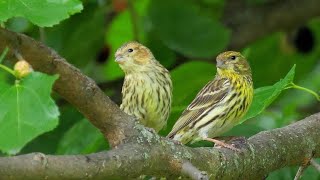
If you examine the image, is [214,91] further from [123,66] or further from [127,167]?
[127,167]

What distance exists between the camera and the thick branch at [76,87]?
3641mm

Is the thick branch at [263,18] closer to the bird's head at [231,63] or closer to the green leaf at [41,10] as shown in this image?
the bird's head at [231,63]

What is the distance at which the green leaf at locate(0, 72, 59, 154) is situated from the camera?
3308 millimetres

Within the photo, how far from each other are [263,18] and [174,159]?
460 centimetres

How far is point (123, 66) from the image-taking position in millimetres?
6711

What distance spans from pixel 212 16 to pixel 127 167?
5.11m

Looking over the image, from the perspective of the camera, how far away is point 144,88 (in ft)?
21.0

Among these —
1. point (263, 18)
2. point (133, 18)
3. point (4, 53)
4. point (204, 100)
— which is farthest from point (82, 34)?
point (4, 53)

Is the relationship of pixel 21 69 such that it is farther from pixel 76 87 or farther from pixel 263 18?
pixel 263 18

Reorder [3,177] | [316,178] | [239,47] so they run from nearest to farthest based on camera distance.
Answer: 1. [3,177]
2. [316,178]
3. [239,47]

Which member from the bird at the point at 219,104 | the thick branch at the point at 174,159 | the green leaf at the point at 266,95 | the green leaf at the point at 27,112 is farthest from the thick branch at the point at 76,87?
the bird at the point at 219,104

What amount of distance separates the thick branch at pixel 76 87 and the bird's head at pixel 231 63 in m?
2.57

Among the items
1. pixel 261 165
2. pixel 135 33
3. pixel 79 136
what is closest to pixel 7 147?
pixel 261 165

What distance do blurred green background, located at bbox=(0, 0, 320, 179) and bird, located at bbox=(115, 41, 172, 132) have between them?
21 cm
